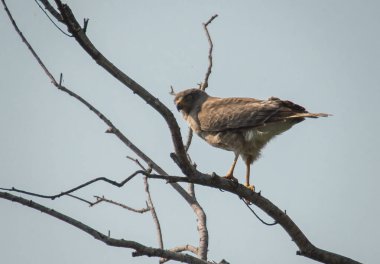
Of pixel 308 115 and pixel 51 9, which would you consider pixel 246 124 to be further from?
pixel 51 9

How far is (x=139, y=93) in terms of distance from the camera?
3736mm

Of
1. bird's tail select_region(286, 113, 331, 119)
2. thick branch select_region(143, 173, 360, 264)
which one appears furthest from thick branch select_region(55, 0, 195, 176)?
bird's tail select_region(286, 113, 331, 119)

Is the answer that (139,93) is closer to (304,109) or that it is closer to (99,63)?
(99,63)

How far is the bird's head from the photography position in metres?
7.74

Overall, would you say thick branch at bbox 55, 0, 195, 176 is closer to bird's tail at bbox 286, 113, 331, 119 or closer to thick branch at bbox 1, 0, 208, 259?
thick branch at bbox 1, 0, 208, 259

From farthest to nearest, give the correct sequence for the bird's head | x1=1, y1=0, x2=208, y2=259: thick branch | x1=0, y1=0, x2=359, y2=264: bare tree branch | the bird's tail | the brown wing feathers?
the bird's head
the brown wing feathers
the bird's tail
x1=1, y1=0, x2=208, y2=259: thick branch
x1=0, y1=0, x2=359, y2=264: bare tree branch

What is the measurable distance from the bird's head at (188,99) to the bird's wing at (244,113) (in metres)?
0.47

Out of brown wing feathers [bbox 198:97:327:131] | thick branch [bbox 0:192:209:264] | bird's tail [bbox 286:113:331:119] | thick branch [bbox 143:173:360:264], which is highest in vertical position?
brown wing feathers [bbox 198:97:327:131]

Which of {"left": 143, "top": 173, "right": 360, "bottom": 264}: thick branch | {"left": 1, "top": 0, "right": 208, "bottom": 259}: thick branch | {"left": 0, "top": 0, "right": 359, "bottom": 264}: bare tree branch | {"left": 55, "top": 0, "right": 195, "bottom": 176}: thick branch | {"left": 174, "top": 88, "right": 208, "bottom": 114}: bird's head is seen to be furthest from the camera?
{"left": 174, "top": 88, "right": 208, "bottom": 114}: bird's head

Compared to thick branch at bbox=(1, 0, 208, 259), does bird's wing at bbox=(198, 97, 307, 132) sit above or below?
above

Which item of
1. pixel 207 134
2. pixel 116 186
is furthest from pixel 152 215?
pixel 116 186

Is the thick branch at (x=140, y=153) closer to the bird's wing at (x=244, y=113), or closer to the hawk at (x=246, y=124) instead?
the hawk at (x=246, y=124)

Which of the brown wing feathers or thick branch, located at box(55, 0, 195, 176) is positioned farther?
the brown wing feathers

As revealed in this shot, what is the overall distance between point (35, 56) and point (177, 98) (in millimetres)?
3567
